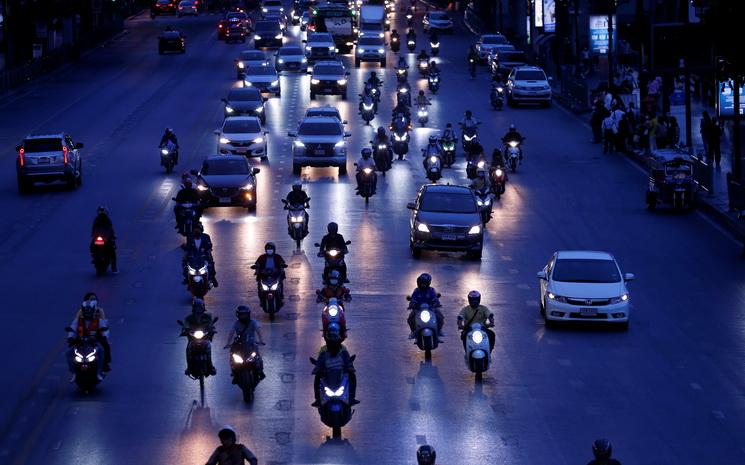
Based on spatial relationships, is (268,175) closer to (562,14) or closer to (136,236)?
(136,236)

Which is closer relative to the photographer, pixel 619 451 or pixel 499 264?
pixel 619 451

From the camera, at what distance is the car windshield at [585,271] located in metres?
29.8

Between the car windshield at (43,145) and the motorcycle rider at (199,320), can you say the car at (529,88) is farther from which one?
the motorcycle rider at (199,320)

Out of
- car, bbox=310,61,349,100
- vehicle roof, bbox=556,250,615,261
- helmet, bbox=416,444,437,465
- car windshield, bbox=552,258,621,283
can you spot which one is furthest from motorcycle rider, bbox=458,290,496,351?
car, bbox=310,61,349,100

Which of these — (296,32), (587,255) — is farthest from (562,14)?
(587,255)

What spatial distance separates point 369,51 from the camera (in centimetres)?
8938

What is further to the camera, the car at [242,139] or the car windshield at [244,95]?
the car windshield at [244,95]

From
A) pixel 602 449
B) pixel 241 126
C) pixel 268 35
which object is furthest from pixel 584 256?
pixel 268 35

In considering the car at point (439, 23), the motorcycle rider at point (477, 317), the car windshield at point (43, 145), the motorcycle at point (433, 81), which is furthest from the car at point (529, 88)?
the motorcycle rider at point (477, 317)

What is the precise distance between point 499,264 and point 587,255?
589 centimetres

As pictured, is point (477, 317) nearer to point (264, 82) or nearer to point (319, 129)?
point (319, 129)

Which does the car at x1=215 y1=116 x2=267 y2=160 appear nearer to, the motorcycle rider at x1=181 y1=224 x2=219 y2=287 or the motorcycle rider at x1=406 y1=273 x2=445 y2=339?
the motorcycle rider at x1=181 y1=224 x2=219 y2=287

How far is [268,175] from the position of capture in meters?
51.4

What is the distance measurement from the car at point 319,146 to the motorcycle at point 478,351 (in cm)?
2596
